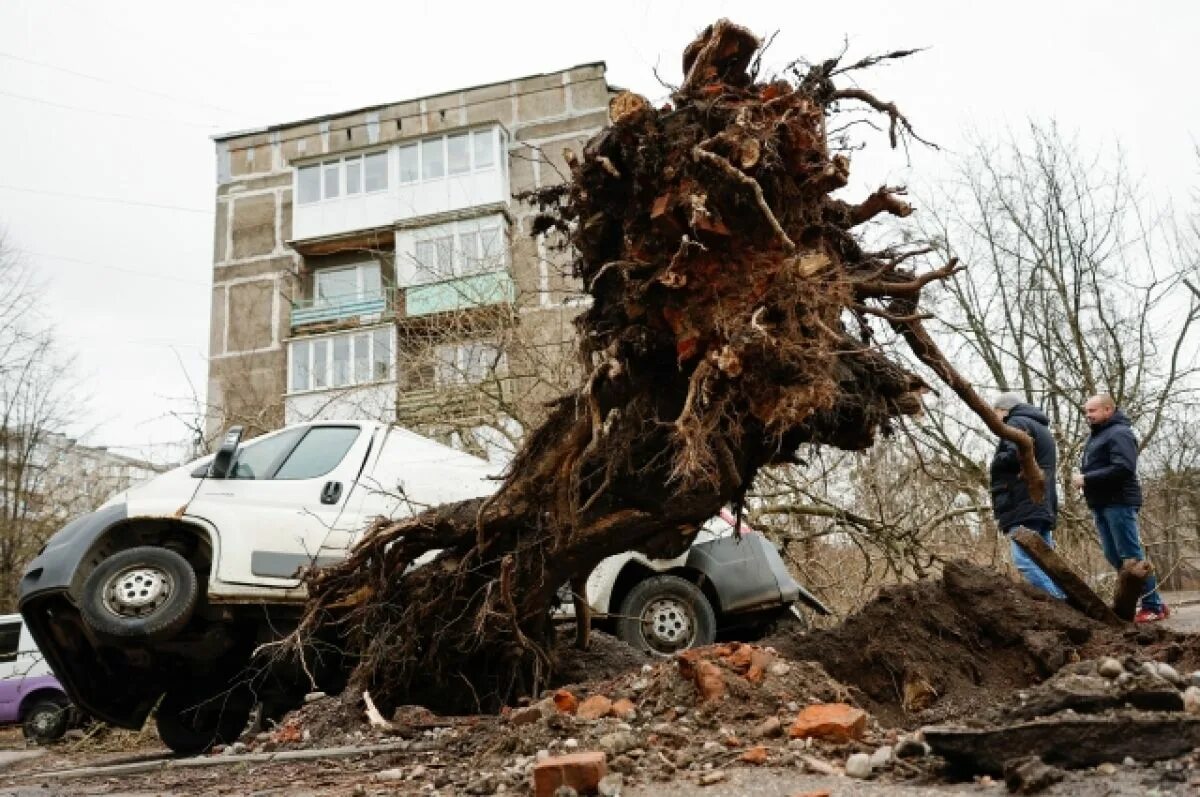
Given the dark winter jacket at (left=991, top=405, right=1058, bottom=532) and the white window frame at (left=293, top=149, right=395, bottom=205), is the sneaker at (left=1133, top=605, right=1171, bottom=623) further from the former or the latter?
the white window frame at (left=293, top=149, right=395, bottom=205)

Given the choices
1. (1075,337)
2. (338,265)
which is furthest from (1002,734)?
(338,265)

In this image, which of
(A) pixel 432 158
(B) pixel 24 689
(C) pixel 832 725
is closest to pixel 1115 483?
(C) pixel 832 725

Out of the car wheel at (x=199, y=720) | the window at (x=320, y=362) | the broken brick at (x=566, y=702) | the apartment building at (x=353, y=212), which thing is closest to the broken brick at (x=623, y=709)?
the broken brick at (x=566, y=702)

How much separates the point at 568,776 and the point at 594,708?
117cm

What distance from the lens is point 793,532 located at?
11484 mm

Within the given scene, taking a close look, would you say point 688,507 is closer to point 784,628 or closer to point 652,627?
point 652,627

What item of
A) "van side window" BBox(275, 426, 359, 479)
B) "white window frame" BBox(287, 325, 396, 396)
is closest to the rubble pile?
"van side window" BBox(275, 426, 359, 479)

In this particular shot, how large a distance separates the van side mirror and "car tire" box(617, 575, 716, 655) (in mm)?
3127

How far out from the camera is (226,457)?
7.16m

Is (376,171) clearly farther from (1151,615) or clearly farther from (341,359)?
(1151,615)

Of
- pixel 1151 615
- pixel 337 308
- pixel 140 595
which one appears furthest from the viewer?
pixel 337 308

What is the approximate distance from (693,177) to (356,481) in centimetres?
375

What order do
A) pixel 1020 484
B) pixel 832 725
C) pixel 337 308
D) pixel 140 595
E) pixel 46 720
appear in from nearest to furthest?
pixel 832 725 → pixel 140 595 → pixel 1020 484 → pixel 46 720 → pixel 337 308

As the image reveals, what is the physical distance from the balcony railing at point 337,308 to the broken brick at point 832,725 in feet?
77.6
